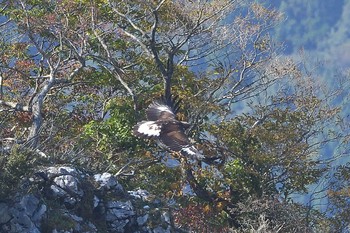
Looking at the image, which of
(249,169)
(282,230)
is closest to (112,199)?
(282,230)

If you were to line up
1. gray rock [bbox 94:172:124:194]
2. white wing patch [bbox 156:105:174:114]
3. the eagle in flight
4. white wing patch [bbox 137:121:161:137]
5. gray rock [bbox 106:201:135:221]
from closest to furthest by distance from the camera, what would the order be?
the eagle in flight
gray rock [bbox 106:201:135:221]
gray rock [bbox 94:172:124:194]
white wing patch [bbox 137:121:161:137]
white wing patch [bbox 156:105:174:114]

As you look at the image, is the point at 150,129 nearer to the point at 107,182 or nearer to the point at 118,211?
the point at 107,182

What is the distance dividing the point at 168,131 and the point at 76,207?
6.35 feet

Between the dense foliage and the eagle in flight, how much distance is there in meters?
1.36

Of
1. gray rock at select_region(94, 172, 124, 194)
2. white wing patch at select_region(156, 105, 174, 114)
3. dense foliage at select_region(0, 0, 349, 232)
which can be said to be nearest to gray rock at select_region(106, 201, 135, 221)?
gray rock at select_region(94, 172, 124, 194)

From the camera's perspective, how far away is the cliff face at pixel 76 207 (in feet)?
35.7

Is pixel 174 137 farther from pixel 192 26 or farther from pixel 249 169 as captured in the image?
pixel 192 26

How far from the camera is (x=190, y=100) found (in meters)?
17.5

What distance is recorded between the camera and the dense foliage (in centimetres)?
1623

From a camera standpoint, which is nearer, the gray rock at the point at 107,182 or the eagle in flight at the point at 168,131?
the eagle in flight at the point at 168,131

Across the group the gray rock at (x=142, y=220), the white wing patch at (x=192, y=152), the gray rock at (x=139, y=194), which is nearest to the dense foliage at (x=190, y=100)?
the gray rock at (x=139, y=194)

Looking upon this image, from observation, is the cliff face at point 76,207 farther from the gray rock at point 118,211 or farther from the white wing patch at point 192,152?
the white wing patch at point 192,152

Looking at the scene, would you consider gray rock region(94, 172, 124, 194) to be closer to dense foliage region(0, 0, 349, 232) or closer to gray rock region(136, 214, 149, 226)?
gray rock region(136, 214, 149, 226)

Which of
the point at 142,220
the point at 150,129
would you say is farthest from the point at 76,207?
the point at 150,129
